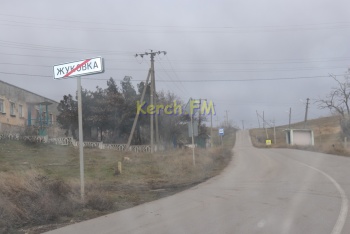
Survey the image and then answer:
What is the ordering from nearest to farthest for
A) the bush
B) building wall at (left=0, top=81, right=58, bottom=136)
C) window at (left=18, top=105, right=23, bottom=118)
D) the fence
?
1. the bush
2. the fence
3. building wall at (left=0, top=81, right=58, bottom=136)
4. window at (left=18, top=105, right=23, bottom=118)

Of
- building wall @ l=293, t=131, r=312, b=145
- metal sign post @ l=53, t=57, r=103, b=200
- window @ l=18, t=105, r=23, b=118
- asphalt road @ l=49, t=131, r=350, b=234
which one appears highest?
window @ l=18, t=105, r=23, b=118

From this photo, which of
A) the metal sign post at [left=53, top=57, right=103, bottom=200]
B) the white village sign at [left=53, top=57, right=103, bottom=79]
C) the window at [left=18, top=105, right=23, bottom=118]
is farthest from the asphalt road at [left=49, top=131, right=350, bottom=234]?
the window at [left=18, top=105, right=23, bottom=118]

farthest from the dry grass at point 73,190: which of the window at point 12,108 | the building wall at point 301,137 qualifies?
the building wall at point 301,137

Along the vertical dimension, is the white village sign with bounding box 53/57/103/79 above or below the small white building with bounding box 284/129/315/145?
above

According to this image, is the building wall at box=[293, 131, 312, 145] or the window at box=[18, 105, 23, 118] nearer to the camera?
the window at box=[18, 105, 23, 118]

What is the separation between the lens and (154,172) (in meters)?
20.3

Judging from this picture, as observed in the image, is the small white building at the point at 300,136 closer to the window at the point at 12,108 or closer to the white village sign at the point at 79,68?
the window at the point at 12,108

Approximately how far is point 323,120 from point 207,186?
97788mm

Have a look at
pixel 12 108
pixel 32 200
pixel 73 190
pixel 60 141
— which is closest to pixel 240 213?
pixel 73 190

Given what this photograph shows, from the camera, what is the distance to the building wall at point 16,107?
109ft

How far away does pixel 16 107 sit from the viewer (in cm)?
3625

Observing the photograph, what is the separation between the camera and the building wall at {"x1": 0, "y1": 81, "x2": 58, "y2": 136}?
33.1m

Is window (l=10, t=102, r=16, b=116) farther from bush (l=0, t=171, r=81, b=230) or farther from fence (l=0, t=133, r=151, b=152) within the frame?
bush (l=0, t=171, r=81, b=230)

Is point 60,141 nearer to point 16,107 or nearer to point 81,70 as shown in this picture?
point 16,107
